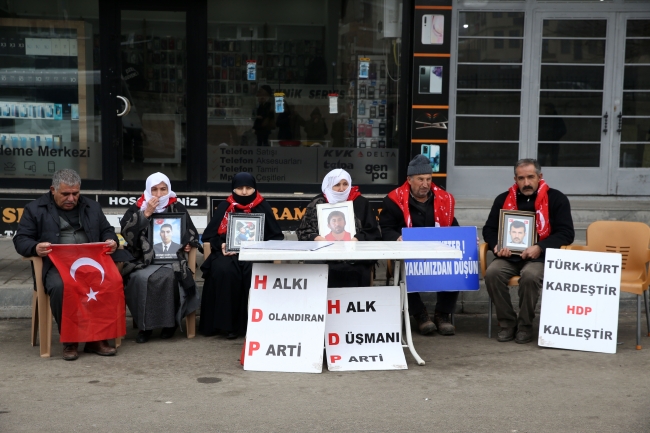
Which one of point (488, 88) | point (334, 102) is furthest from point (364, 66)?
point (488, 88)

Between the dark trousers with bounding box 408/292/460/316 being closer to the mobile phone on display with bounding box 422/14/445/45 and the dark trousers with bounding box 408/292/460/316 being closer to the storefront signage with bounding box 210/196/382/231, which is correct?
the storefront signage with bounding box 210/196/382/231

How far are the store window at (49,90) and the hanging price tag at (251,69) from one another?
173 cm

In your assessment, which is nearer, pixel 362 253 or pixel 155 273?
pixel 362 253

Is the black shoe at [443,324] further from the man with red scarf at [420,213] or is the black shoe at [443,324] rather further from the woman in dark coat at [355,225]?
the woman in dark coat at [355,225]

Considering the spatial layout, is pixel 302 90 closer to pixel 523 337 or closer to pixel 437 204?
pixel 437 204

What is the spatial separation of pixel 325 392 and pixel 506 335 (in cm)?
206

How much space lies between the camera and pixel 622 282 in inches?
266

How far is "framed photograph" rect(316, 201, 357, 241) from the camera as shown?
6.94 meters

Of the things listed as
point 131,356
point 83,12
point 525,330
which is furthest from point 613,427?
point 83,12

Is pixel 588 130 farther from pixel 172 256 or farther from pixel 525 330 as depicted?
pixel 172 256

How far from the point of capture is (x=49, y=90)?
379 inches

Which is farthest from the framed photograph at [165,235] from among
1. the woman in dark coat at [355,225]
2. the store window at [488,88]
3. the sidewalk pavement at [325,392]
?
the store window at [488,88]

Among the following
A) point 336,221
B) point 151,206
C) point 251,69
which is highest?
point 251,69

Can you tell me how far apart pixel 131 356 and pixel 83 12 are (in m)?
4.82
